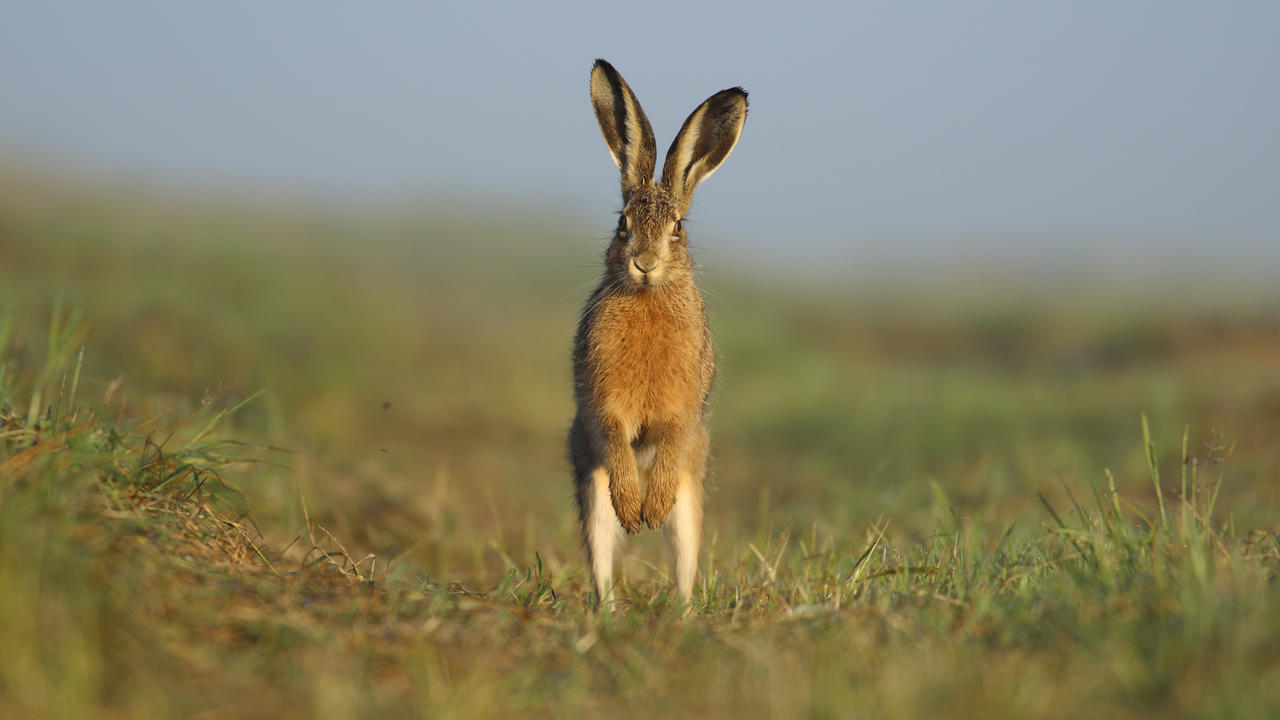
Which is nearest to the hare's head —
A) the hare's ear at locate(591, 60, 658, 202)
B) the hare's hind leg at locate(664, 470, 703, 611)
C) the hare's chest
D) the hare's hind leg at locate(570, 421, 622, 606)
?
the hare's ear at locate(591, 60, 658, 202)

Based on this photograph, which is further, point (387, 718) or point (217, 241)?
point (217, 241)

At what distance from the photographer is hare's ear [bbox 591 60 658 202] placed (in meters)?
4.97

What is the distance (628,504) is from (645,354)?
28.2 inches

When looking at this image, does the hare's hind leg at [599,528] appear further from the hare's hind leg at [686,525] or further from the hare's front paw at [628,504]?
the hare's hind leg at [686,525]

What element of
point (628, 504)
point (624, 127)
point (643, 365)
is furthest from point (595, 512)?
point (624, 127)

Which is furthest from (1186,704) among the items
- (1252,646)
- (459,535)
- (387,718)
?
(459,535)

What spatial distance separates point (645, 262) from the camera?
4.71m

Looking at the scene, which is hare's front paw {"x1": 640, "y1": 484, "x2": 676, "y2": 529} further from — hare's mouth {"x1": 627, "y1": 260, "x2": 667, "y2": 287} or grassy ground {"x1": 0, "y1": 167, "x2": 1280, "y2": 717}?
hare's mouth {"x1": 627, "y1": 260, "x2": 667, "y2": 287}

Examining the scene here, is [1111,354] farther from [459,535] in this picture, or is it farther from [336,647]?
[336,647]

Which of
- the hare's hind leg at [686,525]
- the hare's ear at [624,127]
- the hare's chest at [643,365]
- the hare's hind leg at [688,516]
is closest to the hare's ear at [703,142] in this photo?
the hare's ear at [624,127]

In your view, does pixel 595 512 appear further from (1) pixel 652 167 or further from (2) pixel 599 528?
(1) pixel 652 167

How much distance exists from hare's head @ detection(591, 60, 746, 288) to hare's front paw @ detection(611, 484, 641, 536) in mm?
975

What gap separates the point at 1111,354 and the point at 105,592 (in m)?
16.1

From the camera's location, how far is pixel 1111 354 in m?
16.0
